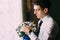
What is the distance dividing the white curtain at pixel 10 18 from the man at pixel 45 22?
170 millimetres

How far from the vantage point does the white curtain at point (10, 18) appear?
1622 mm

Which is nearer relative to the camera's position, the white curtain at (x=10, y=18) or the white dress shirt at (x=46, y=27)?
the white dress shirt at (x=46, y=27)

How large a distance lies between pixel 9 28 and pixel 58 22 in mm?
385

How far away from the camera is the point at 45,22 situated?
4.83 ft

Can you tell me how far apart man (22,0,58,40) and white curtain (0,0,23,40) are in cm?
17

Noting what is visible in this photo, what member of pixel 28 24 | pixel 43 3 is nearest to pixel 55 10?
pixel 43 3

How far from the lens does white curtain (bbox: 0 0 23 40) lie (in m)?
1.62

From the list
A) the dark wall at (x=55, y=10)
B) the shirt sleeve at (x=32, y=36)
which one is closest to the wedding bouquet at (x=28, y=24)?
the shirt sleeve at (x=32, y=36)

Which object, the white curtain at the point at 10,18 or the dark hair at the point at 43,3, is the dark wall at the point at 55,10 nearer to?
the dark hair at the point at 43,3

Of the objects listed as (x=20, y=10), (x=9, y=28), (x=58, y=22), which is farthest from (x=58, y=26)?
(x=9, y=28)

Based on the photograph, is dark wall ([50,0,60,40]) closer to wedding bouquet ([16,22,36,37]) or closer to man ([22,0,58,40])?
man ([22,0,58,40])

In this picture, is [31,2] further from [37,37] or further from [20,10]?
[37,37]

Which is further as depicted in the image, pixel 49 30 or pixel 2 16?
pixel 2 16

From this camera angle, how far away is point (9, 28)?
1.70m
